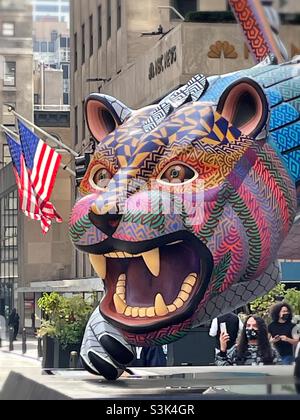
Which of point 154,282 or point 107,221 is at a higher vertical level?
point 107,221

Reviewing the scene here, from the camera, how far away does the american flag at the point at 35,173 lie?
17.6 feet

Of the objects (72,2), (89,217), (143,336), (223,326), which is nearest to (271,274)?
(223,326)

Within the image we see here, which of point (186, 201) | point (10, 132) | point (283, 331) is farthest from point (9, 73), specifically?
point (283, 331)

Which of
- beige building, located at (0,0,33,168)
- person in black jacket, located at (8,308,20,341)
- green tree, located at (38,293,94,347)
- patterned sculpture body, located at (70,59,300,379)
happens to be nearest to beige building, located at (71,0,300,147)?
patterned sculpture body, located at (70,59,300,379)

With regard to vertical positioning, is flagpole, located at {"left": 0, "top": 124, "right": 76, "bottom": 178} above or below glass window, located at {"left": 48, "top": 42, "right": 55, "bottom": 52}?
below

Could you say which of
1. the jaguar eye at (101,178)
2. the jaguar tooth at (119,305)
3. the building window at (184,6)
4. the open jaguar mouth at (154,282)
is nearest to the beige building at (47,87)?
the jaguar eye at (101,178)

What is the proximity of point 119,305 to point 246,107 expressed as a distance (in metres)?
1.18

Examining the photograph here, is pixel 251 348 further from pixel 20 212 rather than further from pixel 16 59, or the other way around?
pixel 16 59

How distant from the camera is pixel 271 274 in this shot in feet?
20.2

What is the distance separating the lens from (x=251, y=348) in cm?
610

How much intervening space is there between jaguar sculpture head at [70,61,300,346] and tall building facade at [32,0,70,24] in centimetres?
64

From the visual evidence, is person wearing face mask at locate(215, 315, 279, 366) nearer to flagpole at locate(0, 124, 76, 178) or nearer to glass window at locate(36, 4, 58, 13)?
flagpole at locate(0, 124, 76, 178)

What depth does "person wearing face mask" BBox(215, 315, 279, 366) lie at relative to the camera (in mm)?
5988
